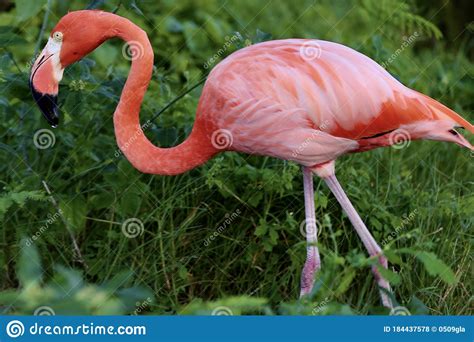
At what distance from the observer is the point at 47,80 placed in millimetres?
3717

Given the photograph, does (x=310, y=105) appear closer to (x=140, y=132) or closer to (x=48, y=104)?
(x=140, y=132)

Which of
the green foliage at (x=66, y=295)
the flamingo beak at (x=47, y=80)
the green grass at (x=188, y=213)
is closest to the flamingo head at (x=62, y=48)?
the flamingo beak at (x=47, y=80)

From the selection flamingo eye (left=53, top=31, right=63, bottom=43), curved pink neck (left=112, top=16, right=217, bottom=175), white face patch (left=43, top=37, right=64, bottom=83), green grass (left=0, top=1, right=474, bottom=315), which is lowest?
green grass (left=0, top=1, right=474, bottom=315)

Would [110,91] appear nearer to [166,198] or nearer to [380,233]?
[166,198]

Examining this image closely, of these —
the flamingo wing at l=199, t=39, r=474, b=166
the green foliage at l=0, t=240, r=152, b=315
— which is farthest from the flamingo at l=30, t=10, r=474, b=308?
the green foliage at l=0, t=240, r=152, b=315

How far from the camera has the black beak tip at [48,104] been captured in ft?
12.2

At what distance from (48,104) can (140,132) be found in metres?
0.38

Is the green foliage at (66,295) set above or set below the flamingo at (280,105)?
below

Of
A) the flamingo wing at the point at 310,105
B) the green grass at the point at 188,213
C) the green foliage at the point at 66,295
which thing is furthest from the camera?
the green grass at the point at 188,213

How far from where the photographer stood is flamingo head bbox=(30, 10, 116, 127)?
371 centimetres

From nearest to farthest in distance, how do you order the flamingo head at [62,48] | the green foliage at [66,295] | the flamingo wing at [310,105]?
the green foliage at [66,295]
the flamingo wing at [310,105]
the flamingo head at [62,48]

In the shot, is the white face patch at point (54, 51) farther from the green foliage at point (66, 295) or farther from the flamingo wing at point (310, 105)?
the green foliage at point (66, 295)

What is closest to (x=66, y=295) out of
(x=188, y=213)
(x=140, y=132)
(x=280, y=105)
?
(x=140, y=132)

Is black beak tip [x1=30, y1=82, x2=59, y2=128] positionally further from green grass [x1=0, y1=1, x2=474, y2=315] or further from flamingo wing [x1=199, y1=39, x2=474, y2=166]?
flamingo wing [x1=199, y1=39, x2=474, y2=166]
